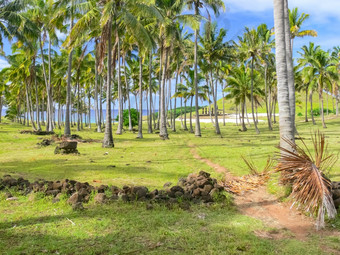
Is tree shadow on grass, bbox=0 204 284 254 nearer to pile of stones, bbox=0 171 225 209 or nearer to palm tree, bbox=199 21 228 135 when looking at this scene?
pile of stones, bbox=0 171 225 209

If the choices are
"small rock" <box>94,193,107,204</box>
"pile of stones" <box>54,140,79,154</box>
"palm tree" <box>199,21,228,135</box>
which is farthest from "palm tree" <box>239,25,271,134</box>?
"small rock" <box>94,193,107,204</box>

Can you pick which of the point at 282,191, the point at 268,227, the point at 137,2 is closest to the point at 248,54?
the point at 137,2

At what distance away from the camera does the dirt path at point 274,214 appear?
16.5 feet

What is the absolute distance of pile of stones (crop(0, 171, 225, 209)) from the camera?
6434 millimetres

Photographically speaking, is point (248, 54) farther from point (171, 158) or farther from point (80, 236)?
point (80, 236)

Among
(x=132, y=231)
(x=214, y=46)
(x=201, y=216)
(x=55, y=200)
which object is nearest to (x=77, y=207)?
(x=55, y=200)

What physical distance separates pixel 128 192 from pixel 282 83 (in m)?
4.89

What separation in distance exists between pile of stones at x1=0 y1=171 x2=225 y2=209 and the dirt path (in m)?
0.71

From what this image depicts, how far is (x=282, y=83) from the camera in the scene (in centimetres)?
769

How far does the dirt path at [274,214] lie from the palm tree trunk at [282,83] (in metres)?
1.54

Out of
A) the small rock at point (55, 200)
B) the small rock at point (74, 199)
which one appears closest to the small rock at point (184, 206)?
the small rock at point (74, 199)

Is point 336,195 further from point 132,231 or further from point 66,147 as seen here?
point 66,147

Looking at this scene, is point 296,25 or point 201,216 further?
point 296,25

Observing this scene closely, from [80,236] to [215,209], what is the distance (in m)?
2.91
